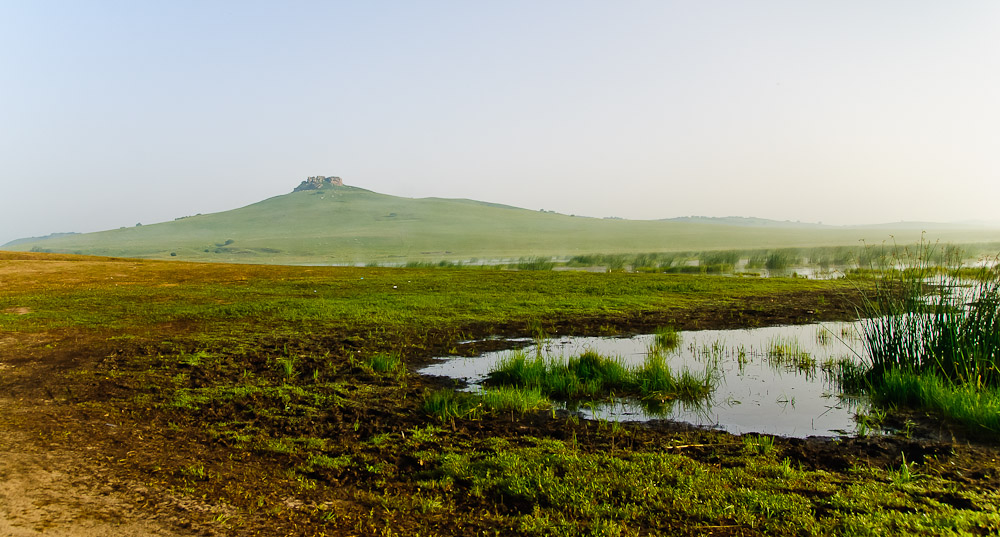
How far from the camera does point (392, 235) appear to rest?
8875 cm

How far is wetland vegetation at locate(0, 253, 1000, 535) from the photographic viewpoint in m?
4.15

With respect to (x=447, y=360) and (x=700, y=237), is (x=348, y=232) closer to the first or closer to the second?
(x=700, y=237)

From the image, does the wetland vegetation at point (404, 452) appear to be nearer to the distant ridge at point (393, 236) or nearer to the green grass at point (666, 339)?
the green grass at point (666, 339)

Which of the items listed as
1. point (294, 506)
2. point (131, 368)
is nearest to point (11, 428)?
point (131, 368)

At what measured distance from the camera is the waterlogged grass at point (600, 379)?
7.87 meters

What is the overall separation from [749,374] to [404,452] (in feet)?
18.9

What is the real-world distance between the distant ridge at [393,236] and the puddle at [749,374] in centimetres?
4967

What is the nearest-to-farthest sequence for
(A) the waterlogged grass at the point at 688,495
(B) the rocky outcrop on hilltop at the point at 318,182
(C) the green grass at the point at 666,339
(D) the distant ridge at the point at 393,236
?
1. (A) the waterlogged grass at the point at 688,495
2. (C) the green grass at the point at 666,339
3. (D) the distant ridge at the point at 393,236
4. (B) the rocky outcrop on hilltop at the point at 318,182

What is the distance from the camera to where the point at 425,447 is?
5715mm

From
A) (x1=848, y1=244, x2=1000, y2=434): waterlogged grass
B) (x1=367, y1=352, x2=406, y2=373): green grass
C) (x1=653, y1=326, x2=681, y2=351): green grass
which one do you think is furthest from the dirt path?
(x1=653, y1=326, x2=681, y2=351): green grass

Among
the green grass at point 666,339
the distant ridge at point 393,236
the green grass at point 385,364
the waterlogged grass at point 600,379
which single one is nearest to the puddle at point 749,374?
the green grass at point 666,339

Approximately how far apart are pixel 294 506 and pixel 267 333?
8725 millimetres

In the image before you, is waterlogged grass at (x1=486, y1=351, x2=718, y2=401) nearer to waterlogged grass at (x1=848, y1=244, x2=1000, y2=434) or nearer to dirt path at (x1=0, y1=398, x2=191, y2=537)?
waterlogged grass at (x1=848, y1=244, x2=1000, y2=434)

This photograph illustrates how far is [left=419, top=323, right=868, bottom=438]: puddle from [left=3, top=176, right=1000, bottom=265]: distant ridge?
4967cm
